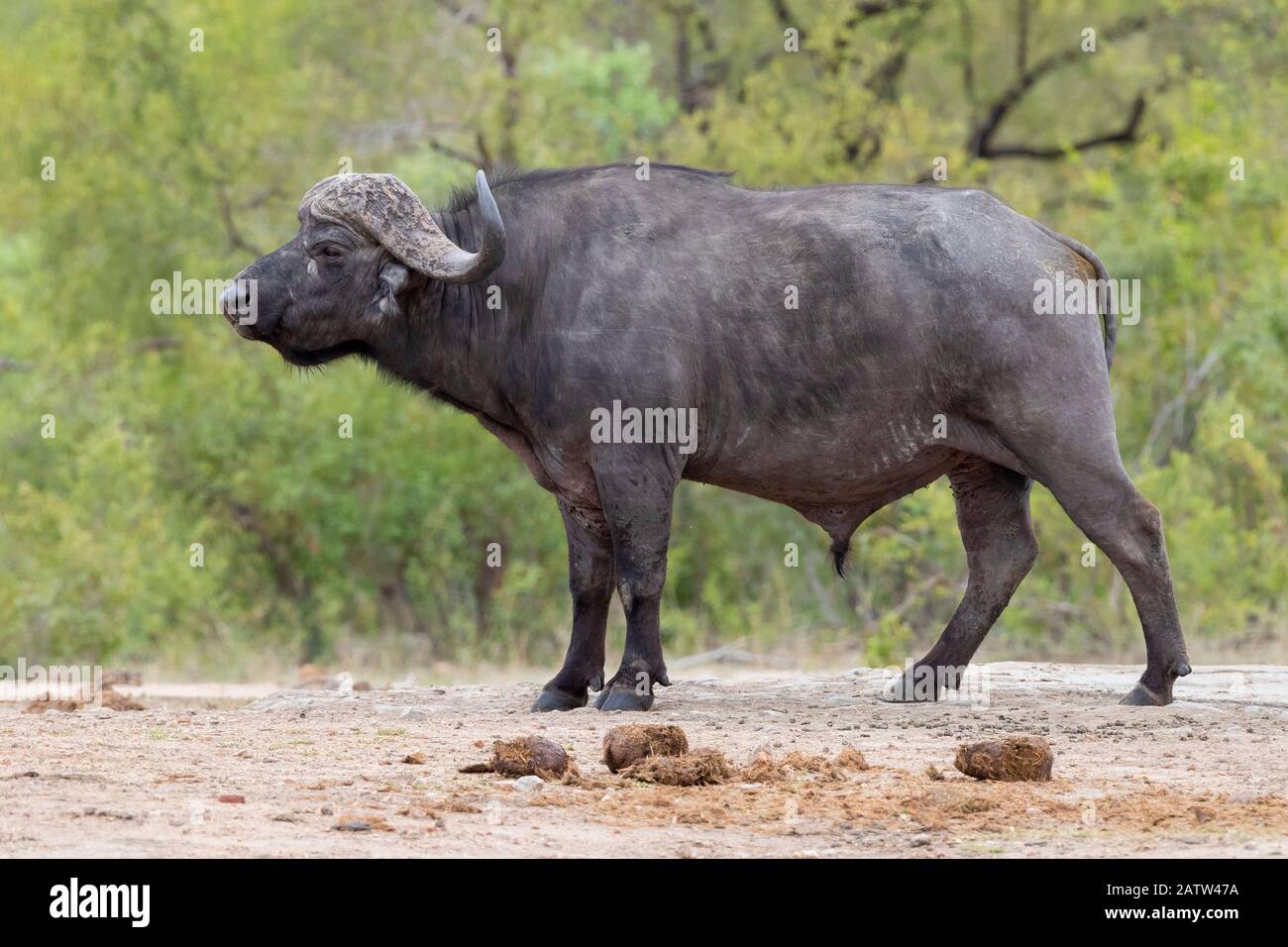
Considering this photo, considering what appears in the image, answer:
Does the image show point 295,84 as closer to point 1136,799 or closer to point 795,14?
point 795,14

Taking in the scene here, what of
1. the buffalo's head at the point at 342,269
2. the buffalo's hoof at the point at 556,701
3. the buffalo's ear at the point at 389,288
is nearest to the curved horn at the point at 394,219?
the buffalo's head at the point at 342,269

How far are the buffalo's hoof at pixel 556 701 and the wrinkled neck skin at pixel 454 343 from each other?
5.13 ft

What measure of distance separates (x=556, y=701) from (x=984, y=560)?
267 centimetres

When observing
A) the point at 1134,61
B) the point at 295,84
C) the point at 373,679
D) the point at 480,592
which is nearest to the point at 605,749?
the point at 373,679

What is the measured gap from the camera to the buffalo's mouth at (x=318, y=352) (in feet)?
33.2

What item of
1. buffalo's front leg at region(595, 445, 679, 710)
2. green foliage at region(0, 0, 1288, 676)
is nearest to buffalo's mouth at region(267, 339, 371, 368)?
buffalo's front leg at region(595, 445, 679, 710)

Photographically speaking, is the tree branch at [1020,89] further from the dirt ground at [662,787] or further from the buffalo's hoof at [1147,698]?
the buffalo's hoof at [1147,698]

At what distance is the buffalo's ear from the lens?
9.98 metres

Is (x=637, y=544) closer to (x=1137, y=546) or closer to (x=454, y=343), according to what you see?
(x=454, y=343)

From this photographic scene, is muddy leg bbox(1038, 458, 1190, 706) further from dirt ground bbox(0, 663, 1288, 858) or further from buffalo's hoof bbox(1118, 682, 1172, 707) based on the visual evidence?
dirt ground bbox(0, 663, 1288, 858)

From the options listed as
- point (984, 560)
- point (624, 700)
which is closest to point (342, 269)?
point (624, 700)

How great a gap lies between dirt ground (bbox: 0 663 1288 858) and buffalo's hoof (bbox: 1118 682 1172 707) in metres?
0.13

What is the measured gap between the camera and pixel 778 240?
33.2 ft

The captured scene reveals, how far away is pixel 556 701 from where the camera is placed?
10.2 m
